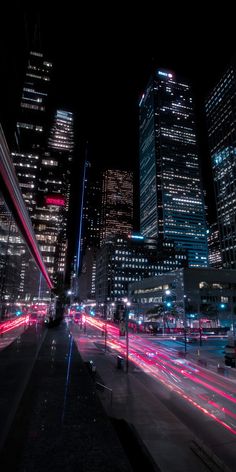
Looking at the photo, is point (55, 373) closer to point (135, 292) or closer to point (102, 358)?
point (102, 358)

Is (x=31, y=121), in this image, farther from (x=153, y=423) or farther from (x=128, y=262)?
(x=153, y=423)

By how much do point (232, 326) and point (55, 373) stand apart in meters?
82.2

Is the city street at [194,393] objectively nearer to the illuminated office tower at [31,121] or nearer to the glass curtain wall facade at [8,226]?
the glass curtain wall facade at [8,226]

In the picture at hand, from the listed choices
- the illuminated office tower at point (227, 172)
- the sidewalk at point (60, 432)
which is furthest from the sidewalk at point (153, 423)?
the illuminated office tower at point (227, 172)

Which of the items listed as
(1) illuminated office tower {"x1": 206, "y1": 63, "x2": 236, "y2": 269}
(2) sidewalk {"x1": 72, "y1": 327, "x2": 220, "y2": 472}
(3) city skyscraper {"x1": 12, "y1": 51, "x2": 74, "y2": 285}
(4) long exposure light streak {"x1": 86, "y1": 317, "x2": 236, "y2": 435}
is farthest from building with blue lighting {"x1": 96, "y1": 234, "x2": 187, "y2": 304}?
(2) sidewalk {"x1": 72, "y1": 327, "x2": 220, "y2": 472}

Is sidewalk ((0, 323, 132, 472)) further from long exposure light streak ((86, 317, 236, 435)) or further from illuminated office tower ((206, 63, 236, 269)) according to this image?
illuminated office tower ((206, 63, 236, 269))

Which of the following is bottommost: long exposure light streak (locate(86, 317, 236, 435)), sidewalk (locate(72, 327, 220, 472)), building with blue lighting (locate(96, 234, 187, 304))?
long exposure light streak (locate(86, 317, 236, 435))

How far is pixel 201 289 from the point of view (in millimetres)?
85250

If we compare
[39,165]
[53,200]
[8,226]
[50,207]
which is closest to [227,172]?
[53,200]

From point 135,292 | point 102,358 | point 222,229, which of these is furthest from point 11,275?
point 222,229

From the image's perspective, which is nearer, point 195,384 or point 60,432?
point 60,432

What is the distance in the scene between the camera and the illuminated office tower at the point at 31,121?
93.7 m

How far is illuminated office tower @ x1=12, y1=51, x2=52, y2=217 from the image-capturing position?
9365 centimetres

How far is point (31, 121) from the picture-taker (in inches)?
4471
